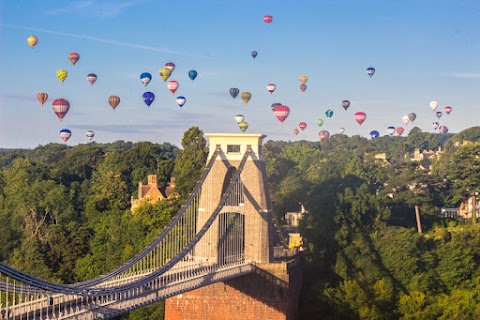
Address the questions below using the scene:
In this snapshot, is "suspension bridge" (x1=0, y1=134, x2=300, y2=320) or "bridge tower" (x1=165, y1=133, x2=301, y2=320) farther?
"bridge tower" (x1=165, y1=133, x2=301, y2=320)

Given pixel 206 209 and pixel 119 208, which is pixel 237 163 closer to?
pixel 206 209

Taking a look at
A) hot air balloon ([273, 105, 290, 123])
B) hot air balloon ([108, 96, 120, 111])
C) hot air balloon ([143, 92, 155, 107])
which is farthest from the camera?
→ hot air balloon ([273, 105, 290, 123])

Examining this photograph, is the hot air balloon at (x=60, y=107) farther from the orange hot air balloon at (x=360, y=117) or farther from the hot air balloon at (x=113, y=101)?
the orange hot air balloon at (x=360, y=117)

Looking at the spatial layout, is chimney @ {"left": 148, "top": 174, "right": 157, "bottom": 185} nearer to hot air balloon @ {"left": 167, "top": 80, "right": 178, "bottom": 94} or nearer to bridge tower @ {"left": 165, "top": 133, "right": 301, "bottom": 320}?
hot air balloon @ {"left": 167, "top": 80, "right": 178, "bottom": 94}

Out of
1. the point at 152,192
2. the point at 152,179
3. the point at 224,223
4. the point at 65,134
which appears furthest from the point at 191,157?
the point at 224,223

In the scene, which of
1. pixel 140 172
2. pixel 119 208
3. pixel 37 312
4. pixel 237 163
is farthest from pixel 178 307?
pixel 140 172

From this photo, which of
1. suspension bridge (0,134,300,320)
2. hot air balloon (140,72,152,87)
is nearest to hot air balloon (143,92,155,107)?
hot air balloon (140,72,152,87)

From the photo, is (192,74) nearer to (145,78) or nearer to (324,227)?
(145,78)
